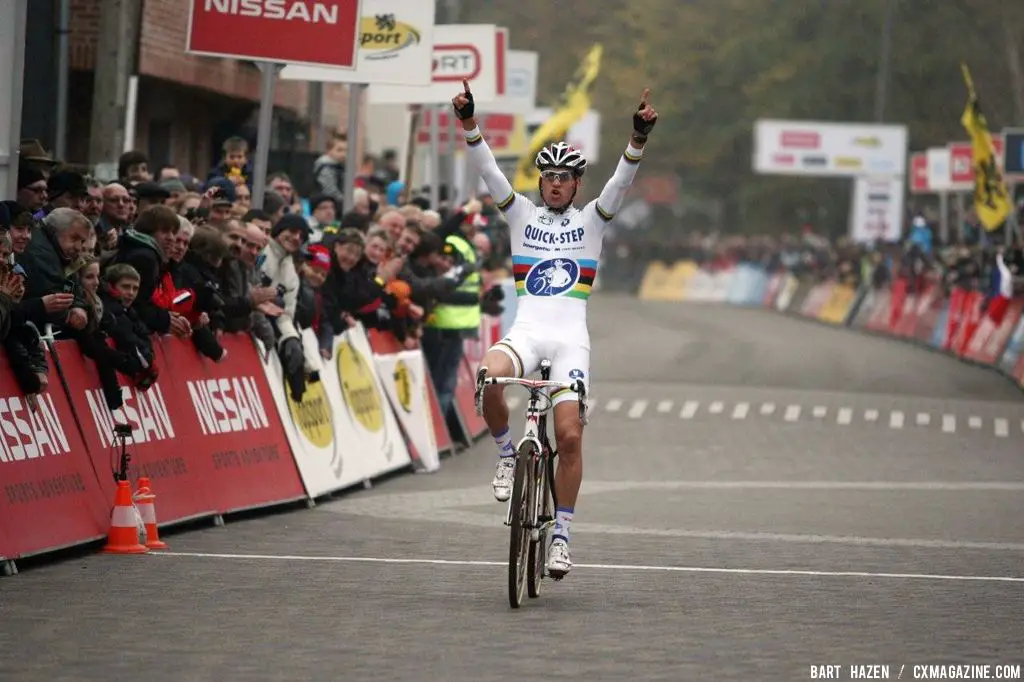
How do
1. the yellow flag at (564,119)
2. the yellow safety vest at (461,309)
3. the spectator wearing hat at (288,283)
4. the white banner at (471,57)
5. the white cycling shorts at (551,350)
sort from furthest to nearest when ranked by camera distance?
1. the yellow flag at (564,119)
2. the white banner at (471,57)
3. the yellow safety vest at (461,309)
4. the spectator wearing hat at (288,283)
5. the white cycling shorts at (551,350)

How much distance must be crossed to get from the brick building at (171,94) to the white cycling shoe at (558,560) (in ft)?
40.1

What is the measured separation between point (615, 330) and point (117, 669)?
36746 millimetres

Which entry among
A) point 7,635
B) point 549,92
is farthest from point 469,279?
point 549,92

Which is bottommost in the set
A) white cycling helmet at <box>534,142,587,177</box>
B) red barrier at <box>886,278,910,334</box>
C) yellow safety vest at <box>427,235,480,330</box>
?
red barrier at <box>886,278,910,334</box>

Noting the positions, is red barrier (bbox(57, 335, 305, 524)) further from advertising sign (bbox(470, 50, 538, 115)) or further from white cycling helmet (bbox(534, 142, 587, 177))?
advertising sign (bbox(470, 50, 538, 115))

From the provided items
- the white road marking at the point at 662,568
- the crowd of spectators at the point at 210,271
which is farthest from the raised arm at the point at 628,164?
the crowd of spectators at the point at 210,271

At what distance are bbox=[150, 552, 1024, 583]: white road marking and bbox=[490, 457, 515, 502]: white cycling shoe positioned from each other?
1.58 m

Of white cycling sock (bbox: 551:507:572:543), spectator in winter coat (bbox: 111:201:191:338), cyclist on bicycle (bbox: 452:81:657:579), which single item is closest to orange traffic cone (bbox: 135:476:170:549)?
spectator in winter coat (bbox: 111:201:191:338)

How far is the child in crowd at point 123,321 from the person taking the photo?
1430 cm

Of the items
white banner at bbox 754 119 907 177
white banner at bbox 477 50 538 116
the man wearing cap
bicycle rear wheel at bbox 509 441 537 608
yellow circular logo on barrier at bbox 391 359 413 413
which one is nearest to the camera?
bicycle rear wheel at bbox 509 441 537 608

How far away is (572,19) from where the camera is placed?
104 meters

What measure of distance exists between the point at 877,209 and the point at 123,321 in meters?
56.1

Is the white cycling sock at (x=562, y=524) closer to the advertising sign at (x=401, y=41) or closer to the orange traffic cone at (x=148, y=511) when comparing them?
the orange traffic cone at (x=148, y=511)

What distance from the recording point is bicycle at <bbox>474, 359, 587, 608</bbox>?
11.6 m
